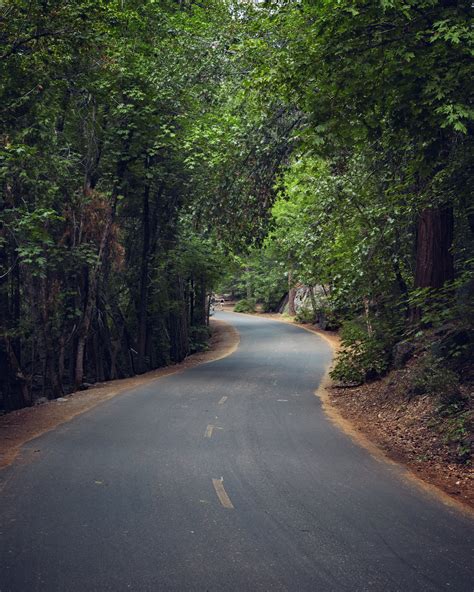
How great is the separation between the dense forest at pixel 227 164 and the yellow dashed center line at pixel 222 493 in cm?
497

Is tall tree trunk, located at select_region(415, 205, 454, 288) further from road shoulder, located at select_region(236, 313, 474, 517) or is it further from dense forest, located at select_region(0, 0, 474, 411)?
road shoulder, located at select_region(236, 313, 474, 517)

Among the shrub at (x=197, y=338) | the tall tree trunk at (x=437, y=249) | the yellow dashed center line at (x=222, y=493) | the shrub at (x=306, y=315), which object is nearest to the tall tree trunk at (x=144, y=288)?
the shrub at (x=197, y=338)

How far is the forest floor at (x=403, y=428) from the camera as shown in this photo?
7.79m

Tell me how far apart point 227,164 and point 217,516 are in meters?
9.83

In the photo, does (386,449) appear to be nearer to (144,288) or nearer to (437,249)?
(437,249)

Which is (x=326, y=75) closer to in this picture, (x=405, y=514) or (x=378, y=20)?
(x=378, y=20)

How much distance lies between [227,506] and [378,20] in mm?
7468

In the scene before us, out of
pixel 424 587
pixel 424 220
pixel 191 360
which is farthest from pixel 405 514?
pixel 191 360

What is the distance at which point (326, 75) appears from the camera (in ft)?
29.9

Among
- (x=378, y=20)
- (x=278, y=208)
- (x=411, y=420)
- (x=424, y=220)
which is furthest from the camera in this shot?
(x=278, y=208)

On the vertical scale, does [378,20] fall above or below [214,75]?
below

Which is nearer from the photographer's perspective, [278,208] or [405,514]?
[405,514]

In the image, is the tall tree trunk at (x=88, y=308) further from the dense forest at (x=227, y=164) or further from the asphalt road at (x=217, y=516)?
the asphalt road at (x=217, y=516)

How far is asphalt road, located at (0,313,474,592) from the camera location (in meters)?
4.60
